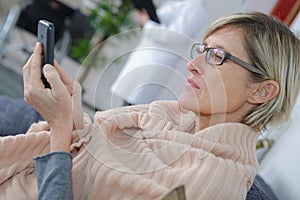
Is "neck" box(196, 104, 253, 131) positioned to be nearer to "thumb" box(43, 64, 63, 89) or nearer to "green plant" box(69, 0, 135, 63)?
"thumb" box(43, 64, 63, 89)

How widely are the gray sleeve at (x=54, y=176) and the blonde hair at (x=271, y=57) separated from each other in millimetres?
432

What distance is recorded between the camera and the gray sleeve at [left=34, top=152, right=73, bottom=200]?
871mm

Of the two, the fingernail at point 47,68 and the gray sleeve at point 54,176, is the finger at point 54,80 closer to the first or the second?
the fingernail at point 47,68

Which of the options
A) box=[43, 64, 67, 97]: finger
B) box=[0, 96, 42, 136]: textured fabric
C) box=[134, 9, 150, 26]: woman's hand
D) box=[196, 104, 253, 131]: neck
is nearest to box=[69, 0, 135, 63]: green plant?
box=[134, 9, 150, 26]: woman's hand

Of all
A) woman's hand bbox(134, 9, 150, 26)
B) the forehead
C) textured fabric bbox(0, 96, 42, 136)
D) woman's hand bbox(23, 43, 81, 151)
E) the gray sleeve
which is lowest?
textured fabric bbox(0, 96, 42, 136)

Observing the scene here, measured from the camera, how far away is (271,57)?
1006 millimetres

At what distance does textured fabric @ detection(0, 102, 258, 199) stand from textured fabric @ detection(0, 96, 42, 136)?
0.35 metres

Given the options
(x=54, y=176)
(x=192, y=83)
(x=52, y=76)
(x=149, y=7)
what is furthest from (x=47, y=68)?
(x=149, y=7)

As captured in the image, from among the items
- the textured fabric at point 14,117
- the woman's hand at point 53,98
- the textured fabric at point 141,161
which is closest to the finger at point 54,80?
the woman's hand at point 53,98

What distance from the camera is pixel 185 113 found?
114 centimetres

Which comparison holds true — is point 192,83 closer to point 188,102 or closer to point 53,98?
point 188,102

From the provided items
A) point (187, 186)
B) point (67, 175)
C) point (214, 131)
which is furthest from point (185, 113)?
point (67, 175)

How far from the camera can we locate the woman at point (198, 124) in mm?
939

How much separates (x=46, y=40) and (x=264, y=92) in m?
0.49
